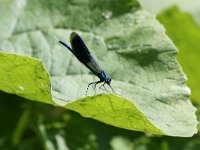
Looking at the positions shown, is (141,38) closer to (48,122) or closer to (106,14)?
(106,14)

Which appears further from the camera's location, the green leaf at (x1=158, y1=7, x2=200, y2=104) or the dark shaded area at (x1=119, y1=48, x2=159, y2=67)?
the green leaf at (x1=158, y1=7, x2=200, y2=104)

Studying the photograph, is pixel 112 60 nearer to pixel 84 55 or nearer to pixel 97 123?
pixel 84 55

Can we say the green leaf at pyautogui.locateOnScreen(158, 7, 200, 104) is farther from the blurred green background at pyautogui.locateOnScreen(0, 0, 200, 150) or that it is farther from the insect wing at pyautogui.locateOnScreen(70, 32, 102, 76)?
the insect wing at pyautogui.locateOnScreen(70, 32, 102, 76)

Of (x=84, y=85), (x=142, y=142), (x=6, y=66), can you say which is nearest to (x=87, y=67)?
(x=84, y=85)

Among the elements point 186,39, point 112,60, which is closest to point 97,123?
point 186,39

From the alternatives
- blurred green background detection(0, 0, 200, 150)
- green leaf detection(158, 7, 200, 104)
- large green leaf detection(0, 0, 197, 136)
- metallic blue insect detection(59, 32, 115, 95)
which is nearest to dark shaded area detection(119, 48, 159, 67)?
large green leaf detection(0, 0, 197, 136)

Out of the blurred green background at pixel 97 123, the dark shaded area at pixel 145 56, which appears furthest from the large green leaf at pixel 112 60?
the blurred green background at pixel 97 123

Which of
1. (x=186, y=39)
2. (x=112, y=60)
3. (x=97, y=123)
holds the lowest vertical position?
(x=97, y=123)
